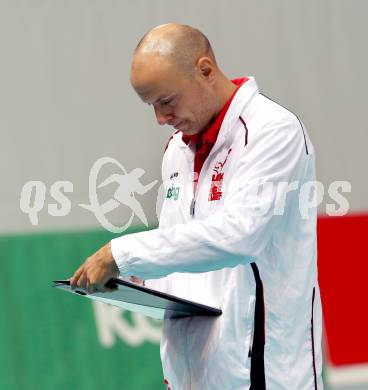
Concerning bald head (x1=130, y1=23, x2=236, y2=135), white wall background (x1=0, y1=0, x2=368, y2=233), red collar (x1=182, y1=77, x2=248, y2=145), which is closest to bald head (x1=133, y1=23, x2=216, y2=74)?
bald head (x1=130, y1=23, x2=236, y2=135)

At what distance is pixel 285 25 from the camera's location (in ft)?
12.1

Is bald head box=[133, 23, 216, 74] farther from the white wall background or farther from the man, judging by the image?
the white wall background

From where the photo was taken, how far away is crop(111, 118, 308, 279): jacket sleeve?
182 centimetres

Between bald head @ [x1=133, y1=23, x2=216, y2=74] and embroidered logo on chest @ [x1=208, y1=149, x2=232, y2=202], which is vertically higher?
bald head @ [x1=133, y1=23, x2=216, y2=74]

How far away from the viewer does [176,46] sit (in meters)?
1.99

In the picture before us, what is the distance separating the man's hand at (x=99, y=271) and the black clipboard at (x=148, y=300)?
2 cm

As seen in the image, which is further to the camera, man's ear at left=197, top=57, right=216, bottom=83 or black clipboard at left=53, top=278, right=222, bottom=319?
man's ear at left=197, top=57, right=216, bottom=83

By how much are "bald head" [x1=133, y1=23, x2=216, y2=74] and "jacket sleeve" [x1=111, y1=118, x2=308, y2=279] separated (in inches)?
9.5

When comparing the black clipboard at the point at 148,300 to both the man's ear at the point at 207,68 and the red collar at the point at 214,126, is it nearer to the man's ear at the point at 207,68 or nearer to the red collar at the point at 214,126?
the red collar at the point at 214,126

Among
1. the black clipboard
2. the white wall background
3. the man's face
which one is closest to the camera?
the black clipboard

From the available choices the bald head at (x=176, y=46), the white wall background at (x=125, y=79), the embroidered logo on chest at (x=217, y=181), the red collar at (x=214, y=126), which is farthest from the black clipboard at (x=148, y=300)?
the white wall background at (x=125, y=79)

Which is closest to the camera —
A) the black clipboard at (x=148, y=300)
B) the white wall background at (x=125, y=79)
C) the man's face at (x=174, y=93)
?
the black clipboard at (x=148, y=300)

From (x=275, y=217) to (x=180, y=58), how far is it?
1.32ft

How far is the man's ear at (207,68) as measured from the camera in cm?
201
